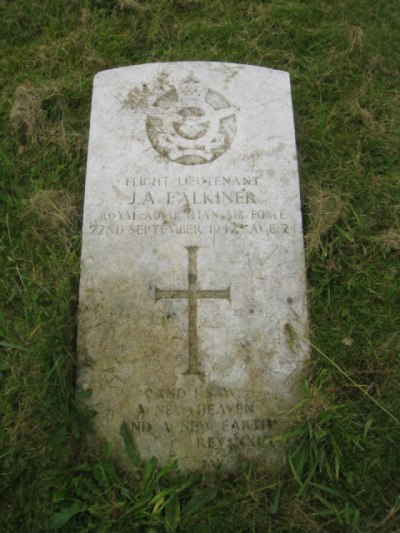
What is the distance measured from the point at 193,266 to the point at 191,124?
928 millimetres

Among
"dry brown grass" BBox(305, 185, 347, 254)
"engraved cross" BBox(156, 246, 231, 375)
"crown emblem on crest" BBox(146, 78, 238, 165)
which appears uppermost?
"crown emblem on crest" BBox(146, 78, 238, 165)

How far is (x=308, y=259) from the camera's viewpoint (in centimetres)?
258

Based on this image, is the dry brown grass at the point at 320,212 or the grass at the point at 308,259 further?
the dry brown grass at the point at 320,212

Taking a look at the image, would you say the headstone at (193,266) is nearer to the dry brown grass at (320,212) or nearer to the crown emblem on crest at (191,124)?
Answer: the crown emblem on crest at (191,124)

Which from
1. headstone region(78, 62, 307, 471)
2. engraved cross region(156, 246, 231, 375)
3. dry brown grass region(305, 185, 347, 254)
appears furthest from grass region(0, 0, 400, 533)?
engraved cross region(156, 246, 231, 375)

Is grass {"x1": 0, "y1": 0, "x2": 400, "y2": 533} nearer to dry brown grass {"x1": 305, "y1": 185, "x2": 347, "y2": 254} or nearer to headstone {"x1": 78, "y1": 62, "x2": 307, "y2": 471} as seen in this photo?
dry brown grass {"x1": 305, "y1": 185, "x2": 347, "y2": 254}

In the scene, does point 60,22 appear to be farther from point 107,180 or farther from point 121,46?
point 107,180

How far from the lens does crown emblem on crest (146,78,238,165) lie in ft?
8.71

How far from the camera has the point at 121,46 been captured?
345cm

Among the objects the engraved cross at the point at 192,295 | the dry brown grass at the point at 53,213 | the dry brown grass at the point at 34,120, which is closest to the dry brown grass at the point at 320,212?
the engraved cross at the point at 192,295

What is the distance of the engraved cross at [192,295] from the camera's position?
2.25 m

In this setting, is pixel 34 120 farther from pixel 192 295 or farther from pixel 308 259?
pixel 308 259

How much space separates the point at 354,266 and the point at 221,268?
0.82 m

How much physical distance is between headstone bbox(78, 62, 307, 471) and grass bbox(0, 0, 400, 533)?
0.13 m
